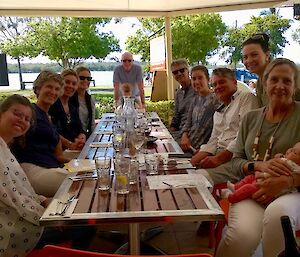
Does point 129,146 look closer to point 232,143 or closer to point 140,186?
point 140,186

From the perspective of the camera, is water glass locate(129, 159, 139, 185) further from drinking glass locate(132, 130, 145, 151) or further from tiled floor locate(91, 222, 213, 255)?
tiled floor locate(91, 222, 213, 255)

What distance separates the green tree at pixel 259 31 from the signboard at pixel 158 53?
1.40 metres

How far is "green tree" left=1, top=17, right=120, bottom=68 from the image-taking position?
8.35 meters

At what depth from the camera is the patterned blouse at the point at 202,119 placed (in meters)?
3.91

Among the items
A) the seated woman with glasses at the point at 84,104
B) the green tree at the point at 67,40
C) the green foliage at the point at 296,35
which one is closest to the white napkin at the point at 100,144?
the seated woman with glasses at the point at 84,104

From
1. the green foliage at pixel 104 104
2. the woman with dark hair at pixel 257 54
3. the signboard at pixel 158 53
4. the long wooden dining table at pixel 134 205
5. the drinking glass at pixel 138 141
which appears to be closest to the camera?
the long wooden dining table at pixel 134 205

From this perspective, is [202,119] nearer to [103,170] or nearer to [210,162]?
[210,162]

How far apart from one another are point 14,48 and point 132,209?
7323mm

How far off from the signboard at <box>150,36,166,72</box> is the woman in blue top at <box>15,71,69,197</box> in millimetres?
4678

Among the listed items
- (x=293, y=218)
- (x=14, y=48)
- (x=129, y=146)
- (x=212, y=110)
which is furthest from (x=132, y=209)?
(x=14, y=48)

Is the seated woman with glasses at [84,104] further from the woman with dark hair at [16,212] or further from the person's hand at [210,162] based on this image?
the woman with dark hair at [16,212]

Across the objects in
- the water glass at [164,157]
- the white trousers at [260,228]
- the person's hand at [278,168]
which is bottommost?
the white trousers at [260,228]

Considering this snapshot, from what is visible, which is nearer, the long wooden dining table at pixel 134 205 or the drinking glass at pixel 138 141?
the long wooden dining table at pixel 134 205

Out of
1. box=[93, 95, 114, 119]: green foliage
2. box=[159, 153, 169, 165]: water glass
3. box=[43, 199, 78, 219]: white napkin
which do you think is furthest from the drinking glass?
box=[93, 95, 114, 119]: green foliage
